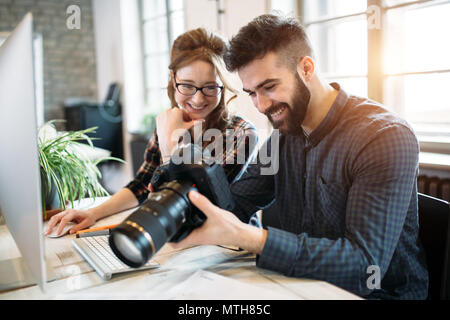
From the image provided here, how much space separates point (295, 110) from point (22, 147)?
679 millimetres

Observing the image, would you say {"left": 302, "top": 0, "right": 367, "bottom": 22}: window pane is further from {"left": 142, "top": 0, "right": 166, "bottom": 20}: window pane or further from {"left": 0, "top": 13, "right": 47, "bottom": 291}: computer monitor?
{"left": 0, "top": 13, "right": 47, "bottom": 291}: computer monitor

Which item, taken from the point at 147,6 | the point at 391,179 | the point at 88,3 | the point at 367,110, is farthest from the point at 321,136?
the point at 88,3

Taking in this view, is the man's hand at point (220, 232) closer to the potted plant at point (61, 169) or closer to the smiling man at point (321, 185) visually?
the smiling man at point (321, 185)

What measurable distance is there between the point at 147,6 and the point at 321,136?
3.75 metres

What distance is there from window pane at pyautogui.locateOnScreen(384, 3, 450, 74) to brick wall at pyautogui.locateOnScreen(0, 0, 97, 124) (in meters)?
3.84

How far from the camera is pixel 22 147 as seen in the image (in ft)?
2.00

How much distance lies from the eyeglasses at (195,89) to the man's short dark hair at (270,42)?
19 centimetres

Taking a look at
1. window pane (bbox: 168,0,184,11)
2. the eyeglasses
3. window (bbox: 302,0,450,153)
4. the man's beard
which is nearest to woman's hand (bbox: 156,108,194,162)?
the eyeglasses

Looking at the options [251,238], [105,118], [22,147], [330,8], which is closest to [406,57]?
[330,8]

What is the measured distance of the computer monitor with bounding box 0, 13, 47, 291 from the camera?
54cm

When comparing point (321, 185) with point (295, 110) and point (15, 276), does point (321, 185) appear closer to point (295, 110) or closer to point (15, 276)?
point (295, 110)

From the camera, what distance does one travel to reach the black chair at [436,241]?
0.87 meters

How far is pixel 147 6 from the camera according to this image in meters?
4.27
